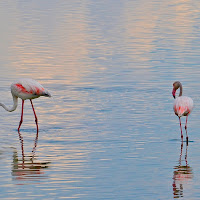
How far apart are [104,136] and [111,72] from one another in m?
7.58

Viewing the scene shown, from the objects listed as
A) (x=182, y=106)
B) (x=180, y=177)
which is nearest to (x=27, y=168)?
(x=180, y=177)

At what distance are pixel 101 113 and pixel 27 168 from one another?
451 cm

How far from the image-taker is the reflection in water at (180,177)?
10.5 m

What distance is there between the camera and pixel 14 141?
1394 cm

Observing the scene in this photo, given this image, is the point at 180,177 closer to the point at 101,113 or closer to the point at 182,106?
the point at 182,106

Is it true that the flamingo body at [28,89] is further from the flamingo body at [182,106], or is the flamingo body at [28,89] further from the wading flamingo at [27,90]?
the flamingo body at [182,106]

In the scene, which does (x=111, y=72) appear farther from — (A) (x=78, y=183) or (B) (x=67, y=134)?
(A) (x=78, y=183)

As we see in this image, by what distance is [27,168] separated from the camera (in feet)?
39.4

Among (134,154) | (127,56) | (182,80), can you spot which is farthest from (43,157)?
(127,56)

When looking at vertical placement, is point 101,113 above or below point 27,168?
above

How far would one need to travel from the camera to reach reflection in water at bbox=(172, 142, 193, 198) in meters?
10.5

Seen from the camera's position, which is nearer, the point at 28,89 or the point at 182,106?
the point at 182,106

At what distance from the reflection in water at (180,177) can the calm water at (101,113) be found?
1 centimetres

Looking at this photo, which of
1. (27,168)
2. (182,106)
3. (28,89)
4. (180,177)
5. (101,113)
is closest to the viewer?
(180,177)
